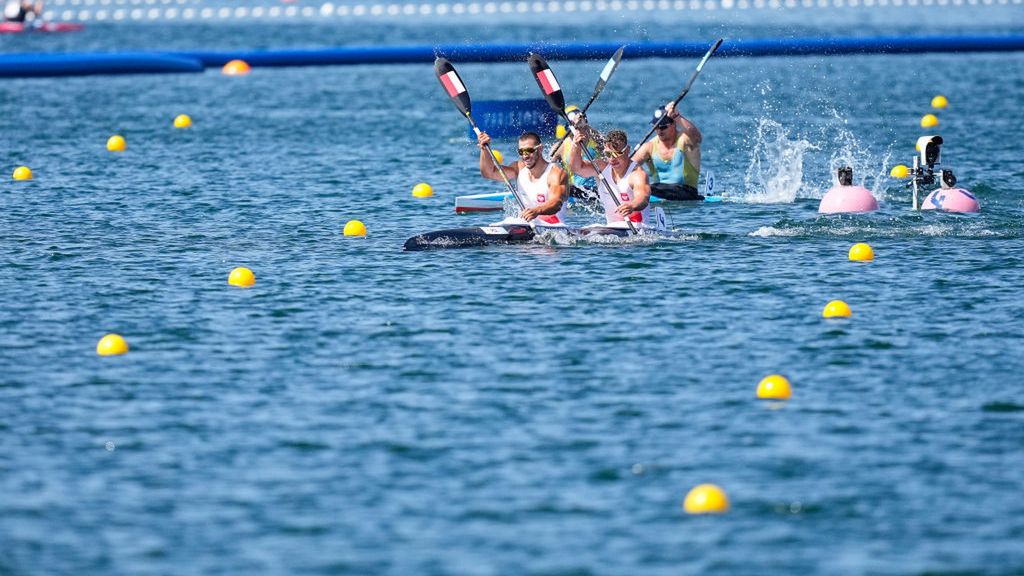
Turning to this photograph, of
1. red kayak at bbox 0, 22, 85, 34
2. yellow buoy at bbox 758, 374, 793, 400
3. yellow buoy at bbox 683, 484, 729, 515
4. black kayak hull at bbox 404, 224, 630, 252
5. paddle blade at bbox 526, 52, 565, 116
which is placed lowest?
yellow buoy at bbox 683, 484, 729, 515

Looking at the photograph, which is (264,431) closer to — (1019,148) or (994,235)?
(994,235)

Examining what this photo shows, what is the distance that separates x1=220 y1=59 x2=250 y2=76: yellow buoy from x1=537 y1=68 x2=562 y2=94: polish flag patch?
21199mm

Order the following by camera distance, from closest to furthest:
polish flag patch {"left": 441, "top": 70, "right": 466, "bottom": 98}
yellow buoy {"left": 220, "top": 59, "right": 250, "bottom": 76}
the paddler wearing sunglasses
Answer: the paddler wearing sunglasses → polish flag patch {"left": 441, "top": 70, "right": 466, "bottom": 98} → yellow buoy {"left": 220, "top": 59, "right": 250, "bottom": 76}

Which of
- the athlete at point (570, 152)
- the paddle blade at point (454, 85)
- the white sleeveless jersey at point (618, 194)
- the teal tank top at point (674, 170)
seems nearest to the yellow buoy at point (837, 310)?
the white sleeveless jersey at point (618, 194)

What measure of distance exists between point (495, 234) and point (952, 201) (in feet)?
17.6

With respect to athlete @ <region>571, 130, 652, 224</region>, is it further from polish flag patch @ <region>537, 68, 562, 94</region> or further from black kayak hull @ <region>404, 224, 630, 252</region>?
polish flag patch @ <region>537, 68, 562, 94</region>

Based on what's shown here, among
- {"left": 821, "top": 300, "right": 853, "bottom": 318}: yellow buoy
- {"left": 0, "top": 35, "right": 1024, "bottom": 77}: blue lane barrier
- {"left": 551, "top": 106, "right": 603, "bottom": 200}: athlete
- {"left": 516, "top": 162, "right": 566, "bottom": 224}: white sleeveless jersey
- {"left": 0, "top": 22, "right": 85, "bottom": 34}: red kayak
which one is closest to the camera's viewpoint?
{"left": 821, "top": 300, "right": 853, "bottom": 318}: yellow buoy

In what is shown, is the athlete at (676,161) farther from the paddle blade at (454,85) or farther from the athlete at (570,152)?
the paddle blade at (454,85)

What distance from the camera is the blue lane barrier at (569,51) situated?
38125 mm

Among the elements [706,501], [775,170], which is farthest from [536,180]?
[706,501]

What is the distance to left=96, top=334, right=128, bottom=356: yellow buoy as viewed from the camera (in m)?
12.3

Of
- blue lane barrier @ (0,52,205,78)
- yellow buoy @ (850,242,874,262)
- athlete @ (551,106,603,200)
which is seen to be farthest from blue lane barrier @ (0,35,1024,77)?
yellow buoy @ (850,242,874,262)

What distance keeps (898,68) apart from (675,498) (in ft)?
98.7

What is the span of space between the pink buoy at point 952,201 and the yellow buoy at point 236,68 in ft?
73.8
